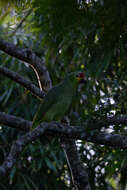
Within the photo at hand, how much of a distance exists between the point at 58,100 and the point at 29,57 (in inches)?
11.6

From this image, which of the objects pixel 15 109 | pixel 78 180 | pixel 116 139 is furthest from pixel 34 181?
pixel 116 139

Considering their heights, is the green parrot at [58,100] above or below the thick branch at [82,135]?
above

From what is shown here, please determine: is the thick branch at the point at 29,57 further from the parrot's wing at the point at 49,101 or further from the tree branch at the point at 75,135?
the tree branch at the point at 75,135

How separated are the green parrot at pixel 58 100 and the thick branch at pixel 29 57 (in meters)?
0.11

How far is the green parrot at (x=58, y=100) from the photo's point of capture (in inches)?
70.6

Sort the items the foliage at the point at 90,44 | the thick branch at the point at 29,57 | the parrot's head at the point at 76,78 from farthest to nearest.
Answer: the parrot's head at the point at 76,78
the thick branch at the point at 29,57
the foliage at the point at 90,44

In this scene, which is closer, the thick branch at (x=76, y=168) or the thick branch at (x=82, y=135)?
the thick branch at (x=82, y=135)

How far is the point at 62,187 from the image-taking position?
4438 millimetres

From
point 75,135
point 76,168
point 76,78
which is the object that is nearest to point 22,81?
point 76,78

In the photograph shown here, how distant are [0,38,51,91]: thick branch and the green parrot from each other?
106 millimetres

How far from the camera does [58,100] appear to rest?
186cm

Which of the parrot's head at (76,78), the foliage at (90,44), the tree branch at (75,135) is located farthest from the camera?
the parrot's head at (76,78)

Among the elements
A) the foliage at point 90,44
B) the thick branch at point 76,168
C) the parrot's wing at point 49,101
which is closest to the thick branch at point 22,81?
the parrot's wing at point 49,101

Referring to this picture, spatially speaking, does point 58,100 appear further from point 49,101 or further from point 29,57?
point 29,57
